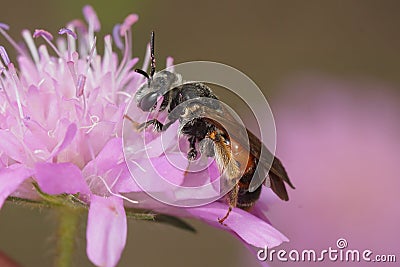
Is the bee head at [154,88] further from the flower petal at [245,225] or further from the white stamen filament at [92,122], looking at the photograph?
the flower petal at [245,225]

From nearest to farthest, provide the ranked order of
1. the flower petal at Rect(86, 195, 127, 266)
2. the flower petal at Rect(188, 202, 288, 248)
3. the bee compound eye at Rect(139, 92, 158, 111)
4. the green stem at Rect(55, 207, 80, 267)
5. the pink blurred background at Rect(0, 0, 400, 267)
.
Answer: the flower petal at Rect(86, 195, 127, 266)
the flower petal at Rect(188, 202, 288, 248)
the bee compound eye at Rect(139, 92, 158, 111)
the green stem at Rect(55, 207, 80, 267)
the pink blurred background at Rect(0, 0, 400, 267)

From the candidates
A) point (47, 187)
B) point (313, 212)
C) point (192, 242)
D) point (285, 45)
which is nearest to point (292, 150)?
point (313, 212)

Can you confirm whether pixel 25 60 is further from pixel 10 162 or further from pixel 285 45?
pixel 285 45

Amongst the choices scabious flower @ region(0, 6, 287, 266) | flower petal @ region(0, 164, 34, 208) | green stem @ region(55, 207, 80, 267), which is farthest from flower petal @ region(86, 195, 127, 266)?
green stem @ region(55, 207, 80, 267)

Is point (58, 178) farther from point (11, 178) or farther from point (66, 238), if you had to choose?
point (66, 238)

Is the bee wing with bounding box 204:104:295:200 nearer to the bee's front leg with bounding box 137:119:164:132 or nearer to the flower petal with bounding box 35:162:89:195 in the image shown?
the bee's front leg with bounding box 137:119:164:132

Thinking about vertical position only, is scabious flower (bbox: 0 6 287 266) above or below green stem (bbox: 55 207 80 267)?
above
